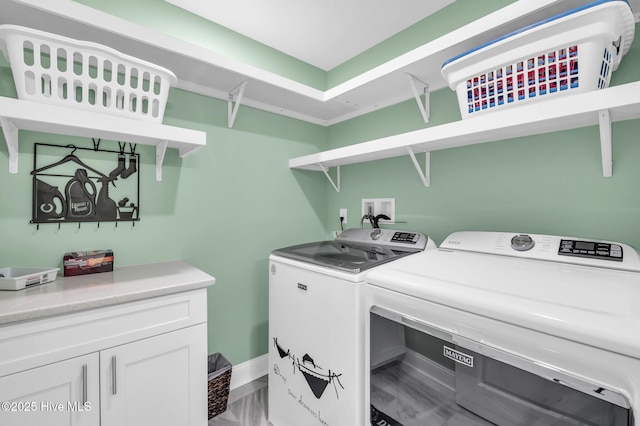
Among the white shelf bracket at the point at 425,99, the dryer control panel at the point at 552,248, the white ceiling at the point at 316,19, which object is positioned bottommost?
the dryer control panel at the point at 552,248

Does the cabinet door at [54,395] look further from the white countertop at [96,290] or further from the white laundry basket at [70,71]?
the white laundry basket at [70,71]

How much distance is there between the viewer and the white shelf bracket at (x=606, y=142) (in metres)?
1.04

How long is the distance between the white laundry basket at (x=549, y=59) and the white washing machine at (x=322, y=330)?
32.0 inches

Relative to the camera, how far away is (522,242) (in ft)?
4.27

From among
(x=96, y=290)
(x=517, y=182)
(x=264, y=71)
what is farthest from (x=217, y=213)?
(x=517, y=182)

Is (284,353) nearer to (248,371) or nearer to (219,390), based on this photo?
(219,390)

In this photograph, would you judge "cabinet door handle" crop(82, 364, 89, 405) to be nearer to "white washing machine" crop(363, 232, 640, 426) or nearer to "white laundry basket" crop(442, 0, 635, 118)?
"white washing machine" crop(363, 232, 640, 426)

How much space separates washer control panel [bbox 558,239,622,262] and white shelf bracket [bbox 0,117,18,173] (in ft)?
7.85

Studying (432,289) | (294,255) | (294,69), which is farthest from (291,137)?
(432,289)

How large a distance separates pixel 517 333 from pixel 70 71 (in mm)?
1895

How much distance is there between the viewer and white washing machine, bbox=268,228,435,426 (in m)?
1.23

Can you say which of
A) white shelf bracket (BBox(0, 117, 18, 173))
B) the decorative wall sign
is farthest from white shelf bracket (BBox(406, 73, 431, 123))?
white shelf bracket (BBox(0, 117, 18, 173))

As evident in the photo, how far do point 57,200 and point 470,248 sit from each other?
2129 mm

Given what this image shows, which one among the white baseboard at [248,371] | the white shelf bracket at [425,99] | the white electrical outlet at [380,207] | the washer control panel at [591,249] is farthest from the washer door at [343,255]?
the white baseboard at [248,371]
